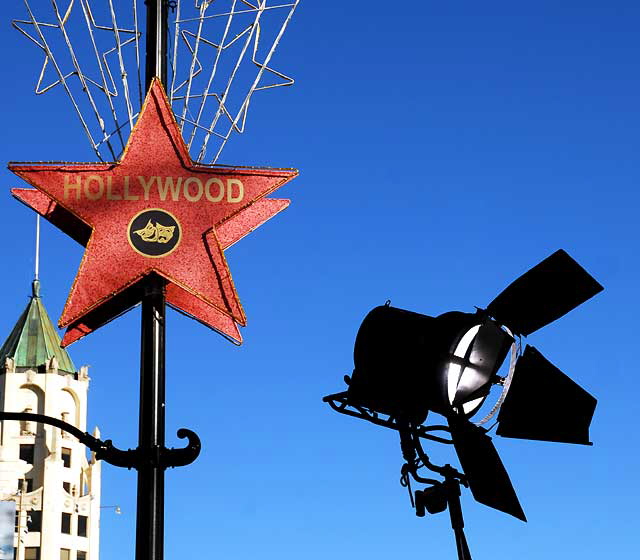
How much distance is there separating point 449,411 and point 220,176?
5415 mm

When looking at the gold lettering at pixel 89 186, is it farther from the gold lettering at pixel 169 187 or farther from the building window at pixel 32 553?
the building window at pixel 32 553

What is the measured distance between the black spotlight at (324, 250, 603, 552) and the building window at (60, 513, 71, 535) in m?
61.5

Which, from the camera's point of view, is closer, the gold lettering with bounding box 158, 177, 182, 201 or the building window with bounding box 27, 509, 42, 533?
the gold lettering with bounding box 158, 177, 182, 201

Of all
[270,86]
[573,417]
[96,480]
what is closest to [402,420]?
[573,417]

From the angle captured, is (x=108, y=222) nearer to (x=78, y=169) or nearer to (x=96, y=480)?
(x=78, y=169)

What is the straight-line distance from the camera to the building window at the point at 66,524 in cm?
6500

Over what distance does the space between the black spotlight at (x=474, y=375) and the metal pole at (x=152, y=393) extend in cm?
327

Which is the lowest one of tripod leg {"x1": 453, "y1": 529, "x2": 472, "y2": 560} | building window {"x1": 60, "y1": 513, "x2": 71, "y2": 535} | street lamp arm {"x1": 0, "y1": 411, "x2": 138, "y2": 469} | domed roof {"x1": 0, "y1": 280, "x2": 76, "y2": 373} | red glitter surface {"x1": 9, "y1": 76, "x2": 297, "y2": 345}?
tripod leg {"x1": 453, "y1": 529, "x2": 472, "y2": 560}

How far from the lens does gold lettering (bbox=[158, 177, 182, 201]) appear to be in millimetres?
10805

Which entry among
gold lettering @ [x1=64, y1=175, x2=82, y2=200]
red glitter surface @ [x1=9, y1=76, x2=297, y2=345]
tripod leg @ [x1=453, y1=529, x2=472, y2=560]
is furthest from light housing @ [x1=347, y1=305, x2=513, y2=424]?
gold lettering @ [x1=64, y1=175, x2=82, y2=200]

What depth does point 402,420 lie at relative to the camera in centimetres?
624

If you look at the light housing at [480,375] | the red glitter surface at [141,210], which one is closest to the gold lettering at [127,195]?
the red glitter surface at [141,210]

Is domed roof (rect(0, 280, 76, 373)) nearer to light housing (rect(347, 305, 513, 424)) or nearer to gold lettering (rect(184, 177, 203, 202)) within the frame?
gold lettering (rect(184, 177, 203, 202))

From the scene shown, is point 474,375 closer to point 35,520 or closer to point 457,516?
point 457,516
